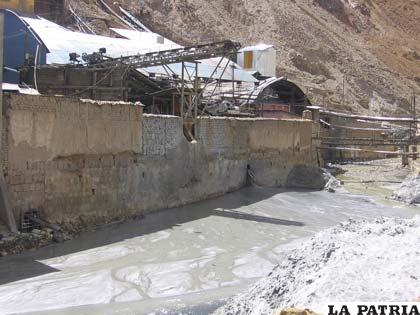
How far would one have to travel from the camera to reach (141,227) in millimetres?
12797

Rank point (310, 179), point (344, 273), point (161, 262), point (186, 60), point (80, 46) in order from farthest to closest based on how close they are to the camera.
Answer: point (80, 46)
point (310, 179)
point (186, 60)
point (161, 262)
point (344, 273)

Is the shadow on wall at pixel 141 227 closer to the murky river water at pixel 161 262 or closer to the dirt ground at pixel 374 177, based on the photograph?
the murky river water at pixel 161 262

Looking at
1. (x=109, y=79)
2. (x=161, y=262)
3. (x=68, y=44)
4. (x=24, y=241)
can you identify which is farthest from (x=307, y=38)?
(x=24, y=241)

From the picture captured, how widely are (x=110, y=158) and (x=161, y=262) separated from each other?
3783 millimetres

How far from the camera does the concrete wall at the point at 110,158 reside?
1080cm

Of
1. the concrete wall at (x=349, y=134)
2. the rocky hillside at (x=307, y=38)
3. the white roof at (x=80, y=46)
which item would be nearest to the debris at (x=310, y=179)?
the concrete wall at (x=349, y=134)

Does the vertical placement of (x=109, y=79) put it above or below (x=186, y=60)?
below

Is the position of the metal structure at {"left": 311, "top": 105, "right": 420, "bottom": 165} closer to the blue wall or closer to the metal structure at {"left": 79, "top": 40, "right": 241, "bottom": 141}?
the metal structure at {"left": 79, "top": 40, "right": 241, "bottom": 141}

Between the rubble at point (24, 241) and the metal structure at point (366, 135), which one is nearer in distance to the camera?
the rubble at point (24, 241)

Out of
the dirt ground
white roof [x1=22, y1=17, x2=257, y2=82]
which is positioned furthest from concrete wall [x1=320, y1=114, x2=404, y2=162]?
white roof [x1=22, y1=17, x2=257, y2=82]

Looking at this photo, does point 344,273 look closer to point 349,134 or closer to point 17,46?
point 17,46

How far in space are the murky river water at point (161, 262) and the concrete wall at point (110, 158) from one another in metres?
0.67

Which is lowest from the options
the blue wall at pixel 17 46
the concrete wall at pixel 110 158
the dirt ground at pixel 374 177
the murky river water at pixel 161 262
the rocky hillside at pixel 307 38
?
the murky river water at pixel 161 262

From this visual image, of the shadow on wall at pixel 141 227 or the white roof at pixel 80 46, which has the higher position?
the white roof at pixel 80 46
